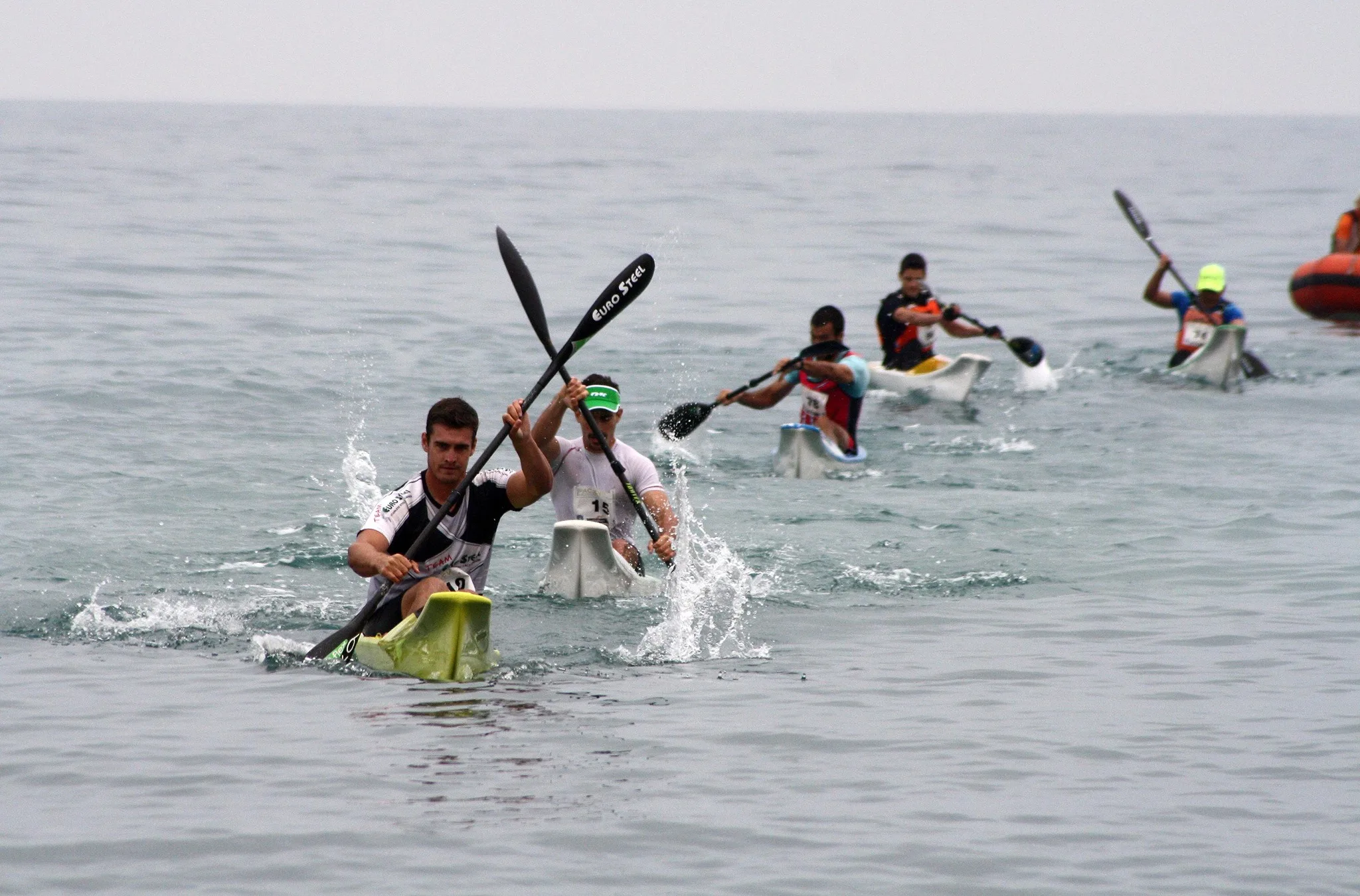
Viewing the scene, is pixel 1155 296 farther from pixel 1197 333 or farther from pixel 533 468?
pixel 533 468

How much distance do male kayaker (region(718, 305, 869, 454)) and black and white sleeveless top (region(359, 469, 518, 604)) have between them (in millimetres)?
5302

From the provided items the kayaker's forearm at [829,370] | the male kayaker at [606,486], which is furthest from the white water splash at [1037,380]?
the male kayaker at [606,486]

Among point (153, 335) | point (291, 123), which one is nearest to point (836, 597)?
point (153, 335)

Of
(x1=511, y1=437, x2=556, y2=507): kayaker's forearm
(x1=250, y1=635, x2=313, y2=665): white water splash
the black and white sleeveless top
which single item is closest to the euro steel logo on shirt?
the black and white sleeveless top

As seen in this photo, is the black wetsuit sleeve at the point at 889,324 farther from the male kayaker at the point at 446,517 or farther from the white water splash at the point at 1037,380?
the male kayaker at the point at 446,517

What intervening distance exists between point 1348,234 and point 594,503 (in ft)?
54.1

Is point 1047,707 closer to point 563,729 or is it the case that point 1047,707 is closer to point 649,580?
point 563,729

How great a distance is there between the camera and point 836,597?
31.9 ft

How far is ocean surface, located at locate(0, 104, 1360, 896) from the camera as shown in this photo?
5.86 metres

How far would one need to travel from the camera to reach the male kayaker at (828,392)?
12.9m

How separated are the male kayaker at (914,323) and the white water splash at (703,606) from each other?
6.16 metres

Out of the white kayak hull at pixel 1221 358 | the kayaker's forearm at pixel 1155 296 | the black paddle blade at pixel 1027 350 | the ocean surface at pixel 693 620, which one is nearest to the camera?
the ocean surface at pixel 693 620

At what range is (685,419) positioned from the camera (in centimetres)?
1340

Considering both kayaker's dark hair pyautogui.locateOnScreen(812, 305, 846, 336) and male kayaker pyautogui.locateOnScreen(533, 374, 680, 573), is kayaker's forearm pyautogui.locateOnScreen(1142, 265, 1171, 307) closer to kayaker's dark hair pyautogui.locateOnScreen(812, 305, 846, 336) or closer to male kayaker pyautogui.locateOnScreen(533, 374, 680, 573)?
kayaker's dark hair pyautogui.locateOnScreen(812, 305, 846, 336)
